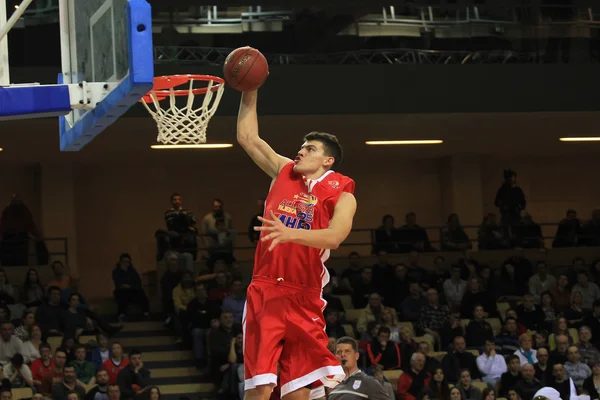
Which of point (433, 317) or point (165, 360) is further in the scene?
point (165, 360)

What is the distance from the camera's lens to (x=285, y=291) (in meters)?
6.28

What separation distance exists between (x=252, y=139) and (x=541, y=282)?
12.0 meters

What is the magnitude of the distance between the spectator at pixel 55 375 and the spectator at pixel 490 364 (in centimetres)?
546

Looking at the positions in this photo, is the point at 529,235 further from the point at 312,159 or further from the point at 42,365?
the point at 312,159

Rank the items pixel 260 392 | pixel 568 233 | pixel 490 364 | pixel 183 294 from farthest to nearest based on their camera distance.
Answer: pixel 568 233
pixel 183 294
pixel 490 364
pixel 260 392

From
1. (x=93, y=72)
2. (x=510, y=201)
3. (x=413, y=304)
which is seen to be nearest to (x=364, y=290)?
(x=413, y=304)

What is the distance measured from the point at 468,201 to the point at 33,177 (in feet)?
29.4

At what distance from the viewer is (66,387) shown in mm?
12844

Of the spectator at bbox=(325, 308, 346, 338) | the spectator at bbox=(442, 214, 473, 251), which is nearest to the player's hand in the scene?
the spectator at bbox=(325, 308, 346, 338)

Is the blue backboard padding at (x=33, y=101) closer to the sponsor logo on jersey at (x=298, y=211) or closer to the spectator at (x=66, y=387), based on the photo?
the sponsor logo on jersey at (x=298, y=211)

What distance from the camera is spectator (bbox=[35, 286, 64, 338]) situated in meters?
14.8

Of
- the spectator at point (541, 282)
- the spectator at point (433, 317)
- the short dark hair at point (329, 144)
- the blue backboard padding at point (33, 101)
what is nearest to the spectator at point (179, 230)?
the spectator at point (433, 317)

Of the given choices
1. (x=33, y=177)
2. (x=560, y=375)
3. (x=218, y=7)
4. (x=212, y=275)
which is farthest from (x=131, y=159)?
(x=560, y=375)

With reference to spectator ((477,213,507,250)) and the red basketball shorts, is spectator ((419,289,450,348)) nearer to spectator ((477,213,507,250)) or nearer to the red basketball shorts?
spectator ((477,213,507,250))
